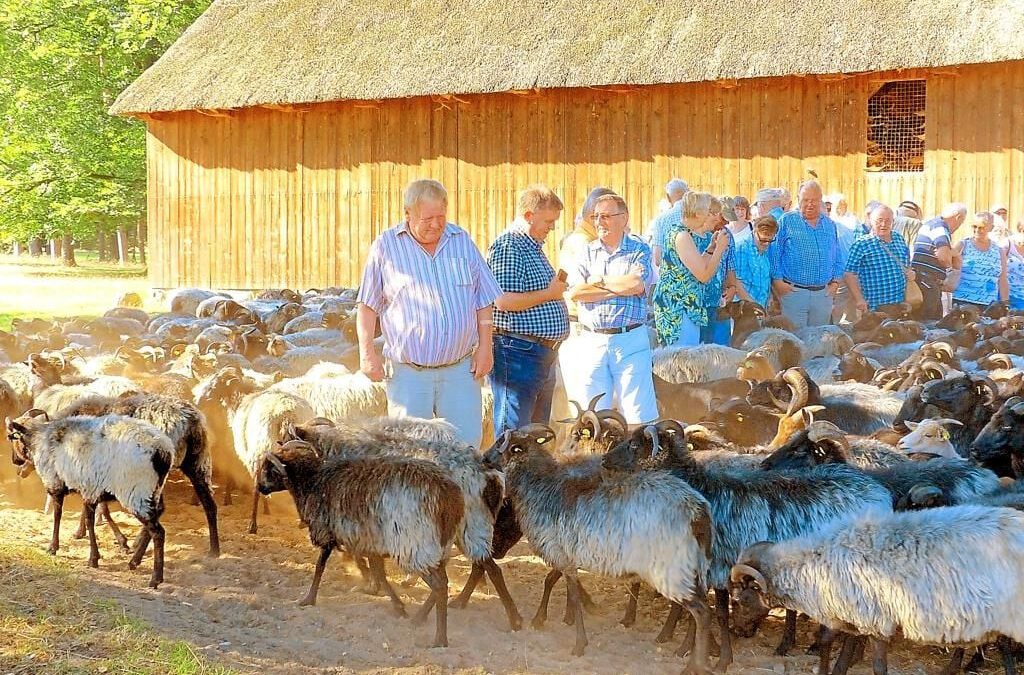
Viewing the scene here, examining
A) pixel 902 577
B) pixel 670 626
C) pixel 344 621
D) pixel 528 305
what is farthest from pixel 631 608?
pixel 528 305

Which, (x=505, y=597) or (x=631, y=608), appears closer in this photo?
(x=505, y=597)

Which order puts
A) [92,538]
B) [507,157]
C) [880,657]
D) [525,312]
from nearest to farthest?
[880,657] → [92,538] → [525,312] → [507,157]

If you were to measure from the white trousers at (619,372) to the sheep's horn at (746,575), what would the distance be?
1635mm

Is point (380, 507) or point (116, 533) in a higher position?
point (380, 507)

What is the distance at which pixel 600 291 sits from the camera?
6871 millimetres

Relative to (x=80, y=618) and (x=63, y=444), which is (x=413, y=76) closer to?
(x=63, y=444)

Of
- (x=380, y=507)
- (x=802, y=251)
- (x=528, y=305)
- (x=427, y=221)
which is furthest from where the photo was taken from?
(x=802, y=251)

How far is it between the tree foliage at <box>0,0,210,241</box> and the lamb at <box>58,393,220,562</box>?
29.4 metres

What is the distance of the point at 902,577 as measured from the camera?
4980 mm

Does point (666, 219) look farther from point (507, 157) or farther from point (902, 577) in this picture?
point (507, 157)

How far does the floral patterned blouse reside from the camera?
27.1 feet

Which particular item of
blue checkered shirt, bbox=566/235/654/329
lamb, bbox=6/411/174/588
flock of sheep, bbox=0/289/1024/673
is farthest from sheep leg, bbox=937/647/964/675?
lamb, bbox=6/411/174/588

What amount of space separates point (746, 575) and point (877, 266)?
22.7 feet

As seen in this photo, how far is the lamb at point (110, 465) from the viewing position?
→ 22.0 feet
